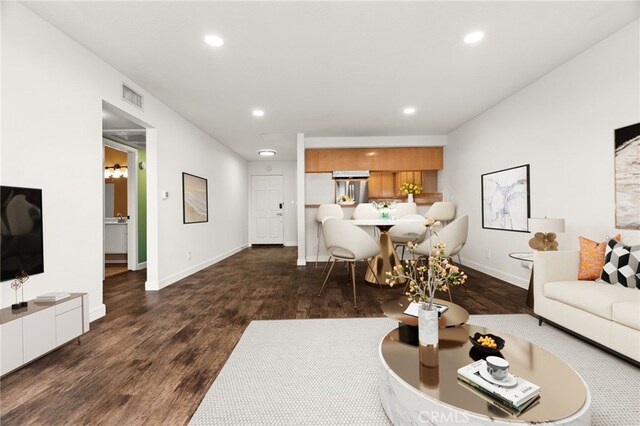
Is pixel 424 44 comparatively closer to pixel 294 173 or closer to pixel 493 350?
pixel 493 350

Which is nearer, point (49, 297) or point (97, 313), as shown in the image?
point (49, 297)

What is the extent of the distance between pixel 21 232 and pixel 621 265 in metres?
4.59

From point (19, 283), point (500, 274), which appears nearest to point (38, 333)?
point (19, 283)

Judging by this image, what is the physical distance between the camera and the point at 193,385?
177 centimetres

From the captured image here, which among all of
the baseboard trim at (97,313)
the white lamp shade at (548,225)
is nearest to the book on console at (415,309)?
the white lamp shade at (548,225)

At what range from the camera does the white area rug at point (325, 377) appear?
4.85ft

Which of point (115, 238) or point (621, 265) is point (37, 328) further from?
point (115, 238)

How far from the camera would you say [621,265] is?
2.27 meters

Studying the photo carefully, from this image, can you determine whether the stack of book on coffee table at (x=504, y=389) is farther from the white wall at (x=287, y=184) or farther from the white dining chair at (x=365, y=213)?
the white wall at (x=287, y=184)

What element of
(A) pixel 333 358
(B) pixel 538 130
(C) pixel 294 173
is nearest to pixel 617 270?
(B) pixel 538 130

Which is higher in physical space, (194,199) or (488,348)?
(194,199)

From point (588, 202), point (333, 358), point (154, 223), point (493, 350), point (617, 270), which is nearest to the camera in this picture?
point (493, 350)

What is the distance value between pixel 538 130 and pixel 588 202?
1138mm

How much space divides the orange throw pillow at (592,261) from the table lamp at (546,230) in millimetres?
454
